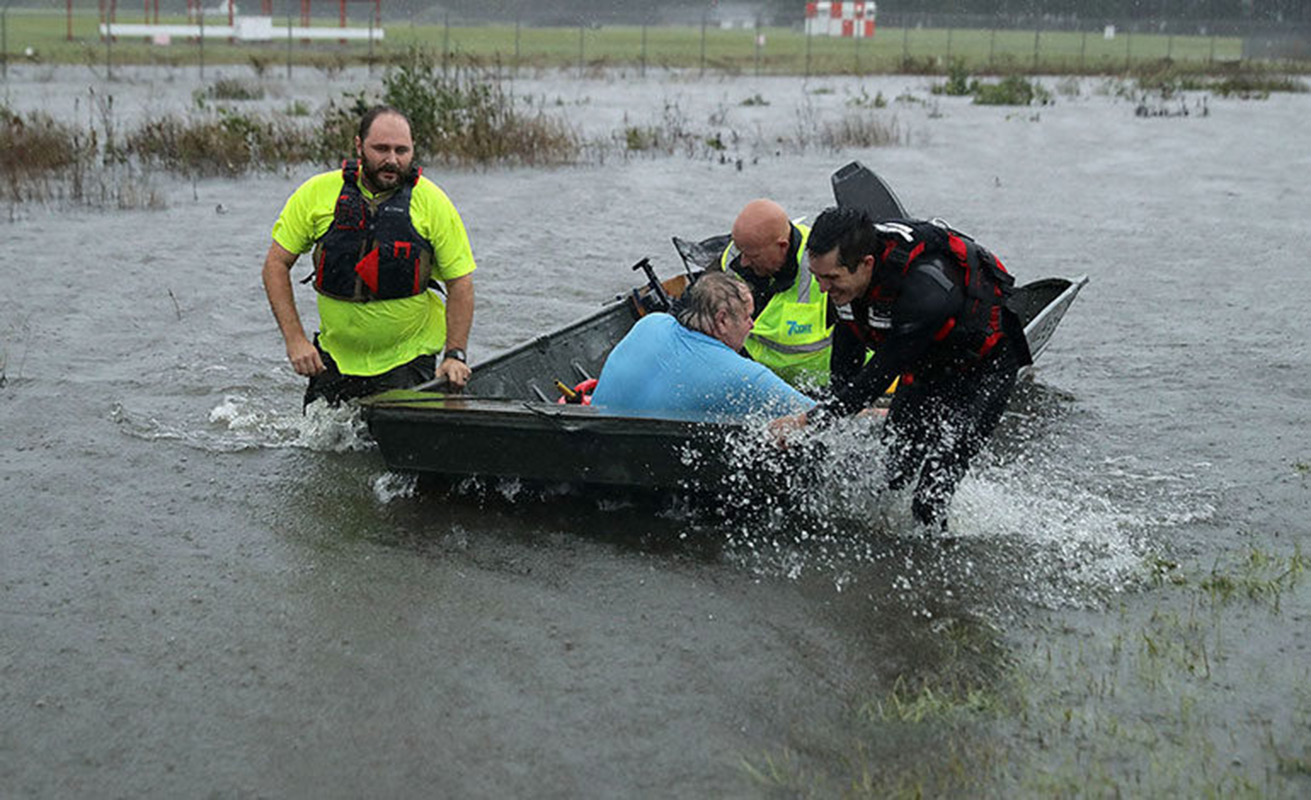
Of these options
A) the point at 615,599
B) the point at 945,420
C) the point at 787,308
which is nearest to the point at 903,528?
the point at 945,420

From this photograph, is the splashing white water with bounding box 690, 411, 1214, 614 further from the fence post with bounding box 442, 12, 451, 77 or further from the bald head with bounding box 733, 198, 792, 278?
the fence post with bounding box 442, 12, 451, 77

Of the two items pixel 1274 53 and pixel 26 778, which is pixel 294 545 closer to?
pixel 26 778

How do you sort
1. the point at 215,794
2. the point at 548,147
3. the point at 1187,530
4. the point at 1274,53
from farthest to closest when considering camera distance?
the point at 1274,53
the point at 548,147
the point at 1187,530
the point at 215,794

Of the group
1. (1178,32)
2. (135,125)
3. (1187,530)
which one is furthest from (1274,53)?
(1187,530)

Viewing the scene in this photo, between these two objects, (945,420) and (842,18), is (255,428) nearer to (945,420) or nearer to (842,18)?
(945,420)

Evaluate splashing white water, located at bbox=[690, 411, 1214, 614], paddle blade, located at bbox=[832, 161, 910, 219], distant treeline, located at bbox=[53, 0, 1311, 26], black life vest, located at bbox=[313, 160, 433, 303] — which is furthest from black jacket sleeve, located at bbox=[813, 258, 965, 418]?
distant treeline, located at bbox=[53, 0, 1311, 26]

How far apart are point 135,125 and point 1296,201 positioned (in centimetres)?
1752

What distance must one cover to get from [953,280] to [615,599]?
2.02 m

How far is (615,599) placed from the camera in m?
6.78

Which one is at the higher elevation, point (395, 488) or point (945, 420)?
point (945, 420)

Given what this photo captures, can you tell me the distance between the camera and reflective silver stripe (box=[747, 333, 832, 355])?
832cm

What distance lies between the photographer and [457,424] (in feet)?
24.0

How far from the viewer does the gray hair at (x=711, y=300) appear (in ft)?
22.7

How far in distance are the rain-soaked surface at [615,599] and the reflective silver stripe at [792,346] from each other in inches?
42.1
